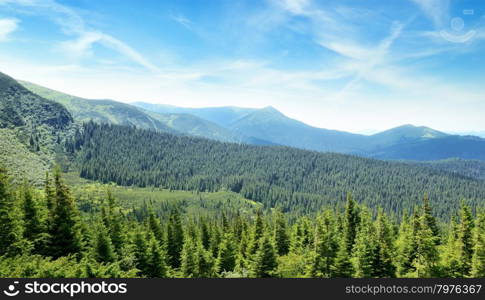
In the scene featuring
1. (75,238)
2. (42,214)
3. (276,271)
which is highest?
(42,214)

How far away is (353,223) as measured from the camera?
213 feet

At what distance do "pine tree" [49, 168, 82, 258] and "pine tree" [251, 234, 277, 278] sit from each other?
83.2 ft

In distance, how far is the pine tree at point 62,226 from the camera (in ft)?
126

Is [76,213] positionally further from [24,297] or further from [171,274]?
[24,297]

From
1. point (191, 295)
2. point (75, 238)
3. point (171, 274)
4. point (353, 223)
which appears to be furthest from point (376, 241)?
point (75, 238)

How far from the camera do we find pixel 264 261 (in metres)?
48.2

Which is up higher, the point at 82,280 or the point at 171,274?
the point at 82,280

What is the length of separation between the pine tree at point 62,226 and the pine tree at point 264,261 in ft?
83.2

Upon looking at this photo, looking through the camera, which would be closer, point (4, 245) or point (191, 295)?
point (191, 295)

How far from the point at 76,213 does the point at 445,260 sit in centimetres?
6079

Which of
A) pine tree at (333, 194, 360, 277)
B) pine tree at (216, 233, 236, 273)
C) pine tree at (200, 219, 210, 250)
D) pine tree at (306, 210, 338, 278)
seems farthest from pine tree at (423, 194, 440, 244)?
pine tree at (200, 219, 210, 250)

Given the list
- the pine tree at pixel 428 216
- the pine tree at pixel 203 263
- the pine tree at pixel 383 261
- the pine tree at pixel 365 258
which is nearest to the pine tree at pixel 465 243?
the pine tree at pixel 428 216

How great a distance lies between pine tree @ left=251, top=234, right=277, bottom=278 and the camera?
47719 millimetres

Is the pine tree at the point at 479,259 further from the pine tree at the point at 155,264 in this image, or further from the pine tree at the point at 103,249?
the pine tree at the point at 103,249
